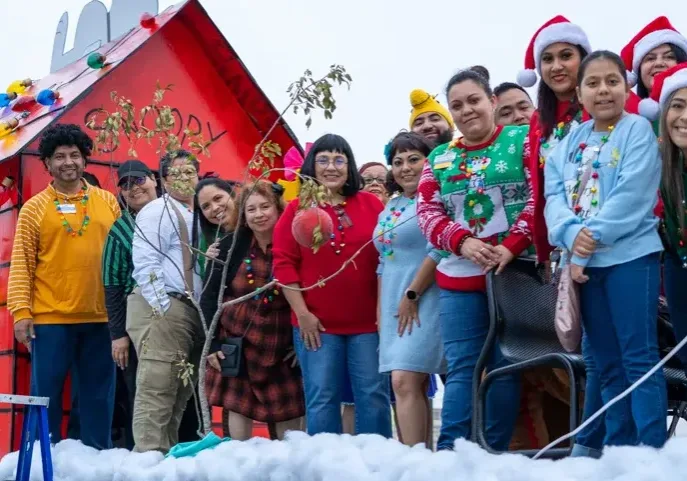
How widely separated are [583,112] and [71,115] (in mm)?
4412

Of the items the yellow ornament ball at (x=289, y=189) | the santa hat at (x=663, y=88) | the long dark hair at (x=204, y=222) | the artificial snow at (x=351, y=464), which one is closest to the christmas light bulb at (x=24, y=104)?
the long dark hair at (x=204, y=222)

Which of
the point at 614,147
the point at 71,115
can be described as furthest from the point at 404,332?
the point at 71,115

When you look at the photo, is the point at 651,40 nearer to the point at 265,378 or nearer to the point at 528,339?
the point at 528,339

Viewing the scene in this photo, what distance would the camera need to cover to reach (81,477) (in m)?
5.18

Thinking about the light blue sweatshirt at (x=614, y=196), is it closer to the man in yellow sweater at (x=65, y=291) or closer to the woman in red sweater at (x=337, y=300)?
the woman in red sweater at (x=337, y=300)

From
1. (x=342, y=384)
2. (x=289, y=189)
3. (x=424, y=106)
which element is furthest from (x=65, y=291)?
(x=424, y=106)

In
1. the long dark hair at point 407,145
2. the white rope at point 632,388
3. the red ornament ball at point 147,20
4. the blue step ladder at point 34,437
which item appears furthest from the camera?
the red ornament ball at point 147,20

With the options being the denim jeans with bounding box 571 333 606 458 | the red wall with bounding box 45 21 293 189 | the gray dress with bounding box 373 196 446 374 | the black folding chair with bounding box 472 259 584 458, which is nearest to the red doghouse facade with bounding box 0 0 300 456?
the red wall with bounding box 45 21 293 189

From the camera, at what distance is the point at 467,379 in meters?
4.06

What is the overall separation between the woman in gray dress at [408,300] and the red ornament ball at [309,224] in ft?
0.80

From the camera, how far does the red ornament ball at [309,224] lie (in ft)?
15.8

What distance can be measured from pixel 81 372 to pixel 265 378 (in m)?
1.37

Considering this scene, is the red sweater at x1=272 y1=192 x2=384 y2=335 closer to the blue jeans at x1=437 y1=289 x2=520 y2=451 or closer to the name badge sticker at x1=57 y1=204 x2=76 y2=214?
the blue jeans at x1=437 y1=289 x2=520 y2=451

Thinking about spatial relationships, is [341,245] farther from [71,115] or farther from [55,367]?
[71,115]
